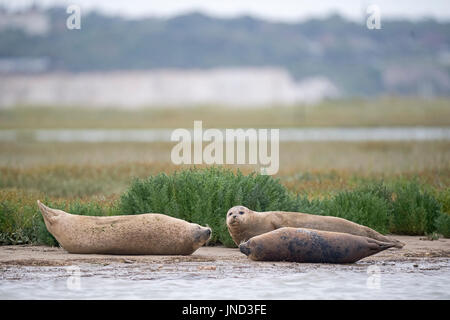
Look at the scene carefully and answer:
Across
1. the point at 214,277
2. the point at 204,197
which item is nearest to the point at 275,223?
the point at 204,197

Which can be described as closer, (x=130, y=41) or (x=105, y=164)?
(x=105, y=164)

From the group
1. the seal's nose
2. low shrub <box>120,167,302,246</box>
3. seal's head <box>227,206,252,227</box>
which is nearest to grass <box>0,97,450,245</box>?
low shrub <box>120,167,302,246</box>

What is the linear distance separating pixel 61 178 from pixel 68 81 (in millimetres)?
102946

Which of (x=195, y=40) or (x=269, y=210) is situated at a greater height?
(x=195, y=40)

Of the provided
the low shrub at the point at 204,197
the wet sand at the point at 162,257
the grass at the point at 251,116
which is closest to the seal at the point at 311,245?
the wet sand at the point at 162,257

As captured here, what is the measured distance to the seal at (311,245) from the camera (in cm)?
1210

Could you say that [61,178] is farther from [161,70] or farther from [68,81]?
[161,70]

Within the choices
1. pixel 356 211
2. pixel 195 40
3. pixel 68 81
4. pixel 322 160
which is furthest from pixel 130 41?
pixel 356 211

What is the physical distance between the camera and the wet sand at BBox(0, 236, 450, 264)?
40.0 feet

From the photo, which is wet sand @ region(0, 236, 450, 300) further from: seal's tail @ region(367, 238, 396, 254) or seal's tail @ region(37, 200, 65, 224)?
seal's tail @ region(37, 200, 65, 224)

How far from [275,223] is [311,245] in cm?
78

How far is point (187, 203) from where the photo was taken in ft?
45.5

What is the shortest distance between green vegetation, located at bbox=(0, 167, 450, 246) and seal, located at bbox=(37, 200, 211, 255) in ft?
3.10

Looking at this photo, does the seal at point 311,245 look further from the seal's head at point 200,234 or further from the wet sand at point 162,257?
the seal's head at point 200,234
